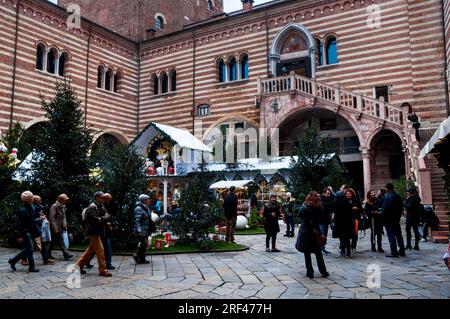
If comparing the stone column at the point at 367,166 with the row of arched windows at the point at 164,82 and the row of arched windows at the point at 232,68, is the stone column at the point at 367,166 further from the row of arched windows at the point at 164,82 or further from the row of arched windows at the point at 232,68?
the row of arched windows at the point at 164,82

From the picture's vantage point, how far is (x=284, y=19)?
2231 centimetres

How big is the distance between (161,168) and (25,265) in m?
10.3

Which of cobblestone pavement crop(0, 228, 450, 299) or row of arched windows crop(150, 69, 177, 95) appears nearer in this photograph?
cobblestone pavement crop(0, 228, 450, 299)

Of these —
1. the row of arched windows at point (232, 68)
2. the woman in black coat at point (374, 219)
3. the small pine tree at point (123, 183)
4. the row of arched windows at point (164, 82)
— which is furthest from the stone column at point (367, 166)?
the row of arched windows at point (164, 82)

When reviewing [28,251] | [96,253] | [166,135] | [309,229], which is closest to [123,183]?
[28,251]

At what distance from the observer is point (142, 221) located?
779 centimetres

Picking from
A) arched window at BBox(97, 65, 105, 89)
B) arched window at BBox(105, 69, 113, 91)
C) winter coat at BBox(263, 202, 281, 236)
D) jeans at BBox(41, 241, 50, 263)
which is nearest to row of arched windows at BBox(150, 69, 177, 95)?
arched window at BBox(105, 69, 113, 91)

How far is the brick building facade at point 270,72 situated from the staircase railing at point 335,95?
0.18 feet

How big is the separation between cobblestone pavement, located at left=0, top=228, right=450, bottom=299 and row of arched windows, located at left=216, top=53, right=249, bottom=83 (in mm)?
16904

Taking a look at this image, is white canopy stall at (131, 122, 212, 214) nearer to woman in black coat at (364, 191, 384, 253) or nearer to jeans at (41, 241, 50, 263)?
jeans at (41, 241, 50, 263)

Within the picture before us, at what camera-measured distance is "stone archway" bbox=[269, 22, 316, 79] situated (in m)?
21.4

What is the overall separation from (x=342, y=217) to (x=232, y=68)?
58.7 feet

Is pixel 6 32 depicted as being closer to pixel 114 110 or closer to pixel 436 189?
pixel 114 110
